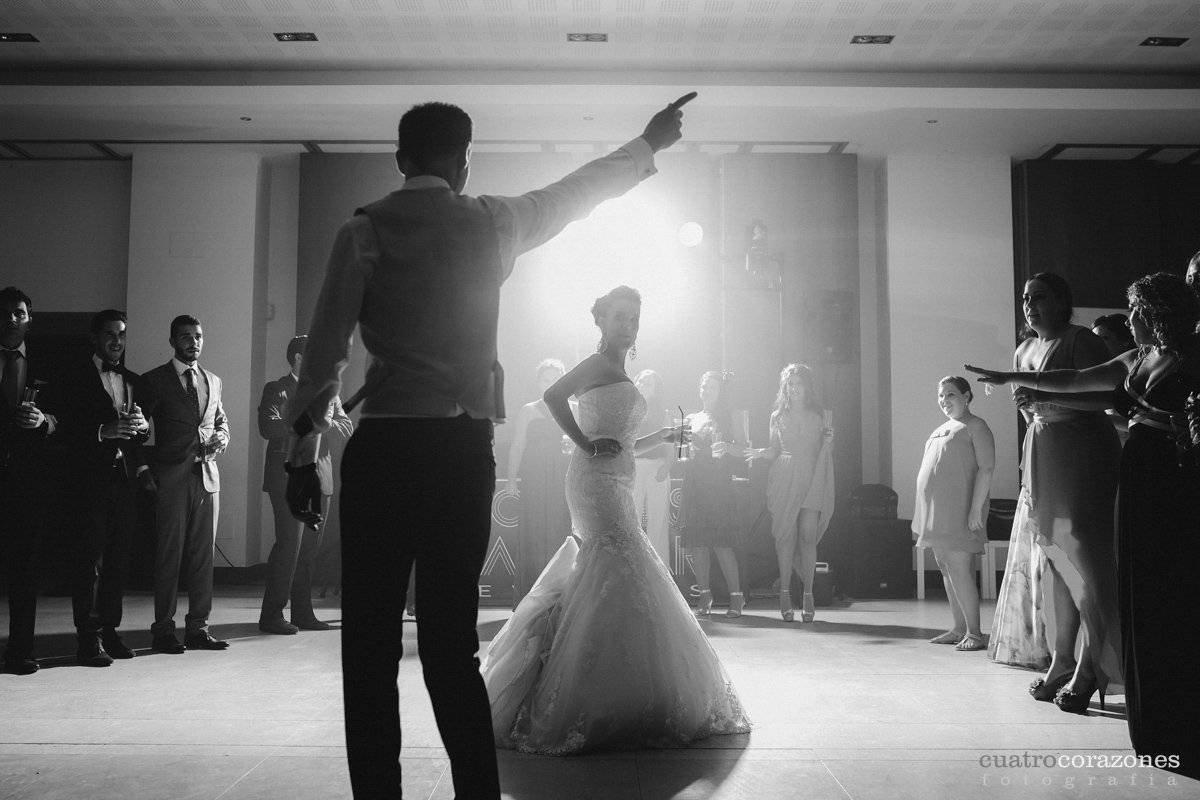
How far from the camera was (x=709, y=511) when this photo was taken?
19.7 ft

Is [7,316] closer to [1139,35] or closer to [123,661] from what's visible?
[123,661]

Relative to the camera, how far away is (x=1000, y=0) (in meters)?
5.93

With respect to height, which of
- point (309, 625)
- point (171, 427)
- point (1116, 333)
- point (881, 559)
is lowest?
point (309, 625)

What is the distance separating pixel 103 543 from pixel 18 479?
0.51 metres

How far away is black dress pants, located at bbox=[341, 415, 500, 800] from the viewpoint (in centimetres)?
166

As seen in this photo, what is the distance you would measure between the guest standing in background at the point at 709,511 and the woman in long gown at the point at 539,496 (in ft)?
2.74

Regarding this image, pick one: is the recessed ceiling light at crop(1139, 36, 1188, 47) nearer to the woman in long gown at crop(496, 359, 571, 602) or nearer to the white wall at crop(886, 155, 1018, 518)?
the white wall at crop(886, 155, 1018, 518)

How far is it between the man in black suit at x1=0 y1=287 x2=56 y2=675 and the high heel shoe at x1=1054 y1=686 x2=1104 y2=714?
13.6 feet

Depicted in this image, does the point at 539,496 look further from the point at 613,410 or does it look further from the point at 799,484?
the point at 613,410

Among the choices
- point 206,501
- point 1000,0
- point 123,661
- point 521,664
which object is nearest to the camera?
point 521,664

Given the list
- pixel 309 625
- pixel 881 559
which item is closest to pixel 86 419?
pixel 309 625

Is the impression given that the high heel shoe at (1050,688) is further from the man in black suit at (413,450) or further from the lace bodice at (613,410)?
the man in black suit at (413,450)

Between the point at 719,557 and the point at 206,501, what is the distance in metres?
3.21

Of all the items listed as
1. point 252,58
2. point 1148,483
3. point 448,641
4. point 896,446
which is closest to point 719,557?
point 896,446
